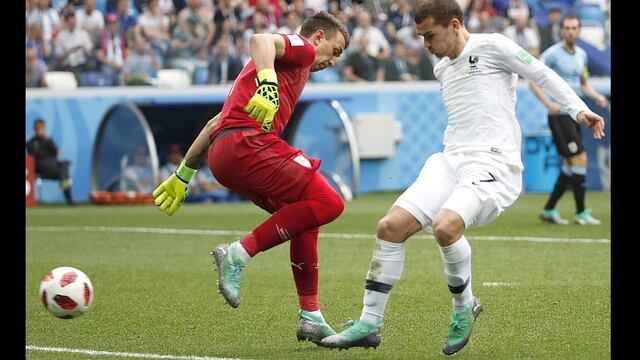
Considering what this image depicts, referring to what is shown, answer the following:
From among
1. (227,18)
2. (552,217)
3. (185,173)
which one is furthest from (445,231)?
(227,18)

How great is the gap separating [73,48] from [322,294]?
13.4 m

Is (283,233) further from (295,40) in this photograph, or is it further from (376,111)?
(376,111)

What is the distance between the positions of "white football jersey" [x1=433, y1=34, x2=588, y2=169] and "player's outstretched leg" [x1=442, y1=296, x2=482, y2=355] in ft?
3.12

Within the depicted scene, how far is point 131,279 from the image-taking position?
1112cm

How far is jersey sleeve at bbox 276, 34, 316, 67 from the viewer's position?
23.5 ft

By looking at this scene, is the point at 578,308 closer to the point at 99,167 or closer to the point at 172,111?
the point at 99,167

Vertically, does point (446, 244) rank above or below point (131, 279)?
above

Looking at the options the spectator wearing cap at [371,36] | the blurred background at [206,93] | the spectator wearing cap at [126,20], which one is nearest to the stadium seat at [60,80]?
the blurred background at [206,93]

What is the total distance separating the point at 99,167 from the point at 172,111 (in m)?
2.74

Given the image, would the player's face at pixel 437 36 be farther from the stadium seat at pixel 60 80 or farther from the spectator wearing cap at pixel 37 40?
the spectator wearing cap at pixel 37 40

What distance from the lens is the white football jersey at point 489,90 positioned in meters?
7.21

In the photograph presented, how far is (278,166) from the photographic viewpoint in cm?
730

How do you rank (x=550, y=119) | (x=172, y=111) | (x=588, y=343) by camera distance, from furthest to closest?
(x=172, y=111)
(x=550, y=119)
(x=588, y=343)

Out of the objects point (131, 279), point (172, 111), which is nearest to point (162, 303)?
point (131, 279)
